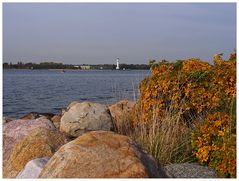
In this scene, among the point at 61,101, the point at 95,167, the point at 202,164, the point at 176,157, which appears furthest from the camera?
the point at 61,101

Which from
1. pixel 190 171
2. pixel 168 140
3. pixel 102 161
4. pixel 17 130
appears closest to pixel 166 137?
pixel 168 140

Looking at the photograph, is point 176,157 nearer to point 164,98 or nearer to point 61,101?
point 164,98

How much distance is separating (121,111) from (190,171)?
497cm

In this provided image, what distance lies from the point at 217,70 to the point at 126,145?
9.90 feet

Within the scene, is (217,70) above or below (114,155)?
above

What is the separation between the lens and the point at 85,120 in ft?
32.5

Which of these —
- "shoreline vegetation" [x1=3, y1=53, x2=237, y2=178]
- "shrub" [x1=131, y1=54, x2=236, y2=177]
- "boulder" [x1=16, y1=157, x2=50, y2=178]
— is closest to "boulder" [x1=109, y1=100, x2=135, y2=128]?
"shoreline vegetation" [x1=3, y1=53, x2=237, y2=178]

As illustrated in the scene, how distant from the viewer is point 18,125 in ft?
31.7

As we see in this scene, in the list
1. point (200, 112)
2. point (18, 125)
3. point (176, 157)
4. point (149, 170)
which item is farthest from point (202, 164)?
point (18, 125)

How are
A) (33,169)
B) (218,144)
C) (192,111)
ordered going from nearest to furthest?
(33,169)
(218,144)
(192,111)

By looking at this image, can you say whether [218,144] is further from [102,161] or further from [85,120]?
[85,120]

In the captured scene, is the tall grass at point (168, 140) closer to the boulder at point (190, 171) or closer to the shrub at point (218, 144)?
the shrub at point (218, 144)

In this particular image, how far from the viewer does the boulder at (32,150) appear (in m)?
6.93

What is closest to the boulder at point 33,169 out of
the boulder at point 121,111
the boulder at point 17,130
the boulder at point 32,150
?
the boulder at point 32,150
